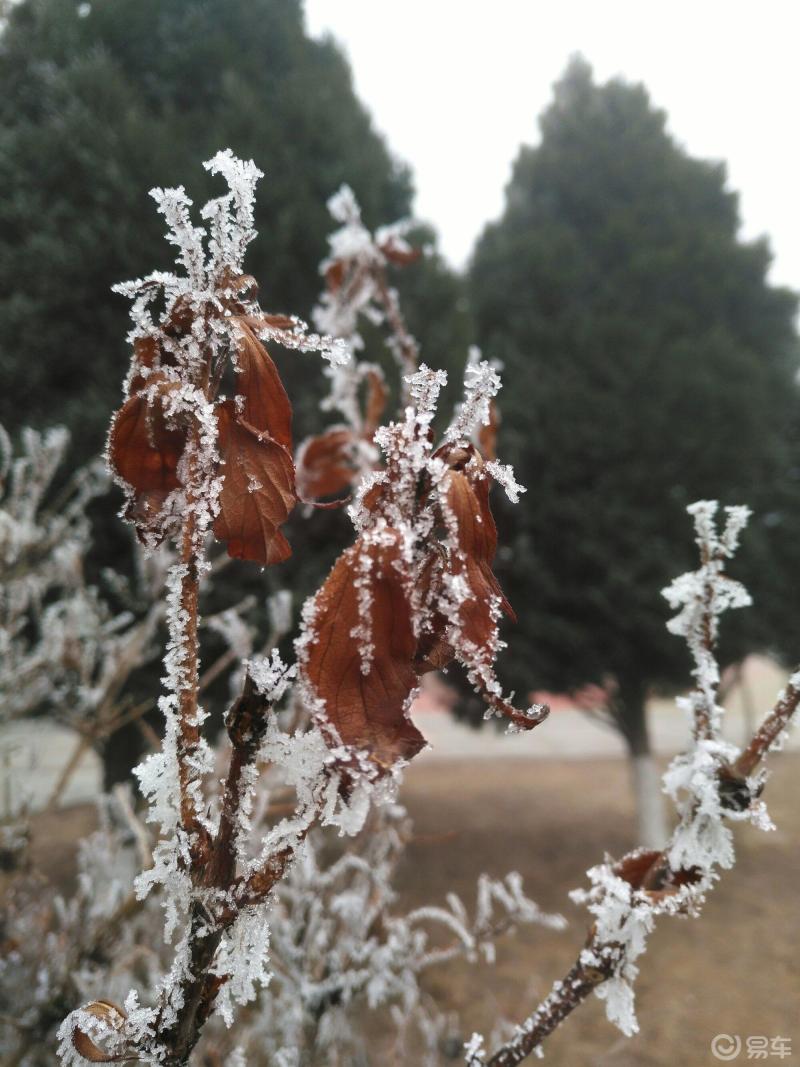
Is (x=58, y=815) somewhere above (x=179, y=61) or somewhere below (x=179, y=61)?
below

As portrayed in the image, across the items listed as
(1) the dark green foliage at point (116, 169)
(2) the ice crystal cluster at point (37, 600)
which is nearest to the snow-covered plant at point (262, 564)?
(2) the ice crystal cluster at point (37, 600)

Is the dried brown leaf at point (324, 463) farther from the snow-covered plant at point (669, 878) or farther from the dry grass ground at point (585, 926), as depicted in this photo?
the snow-covered plant at point (669, 878)

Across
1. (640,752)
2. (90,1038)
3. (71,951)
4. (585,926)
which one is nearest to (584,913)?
(585,926)

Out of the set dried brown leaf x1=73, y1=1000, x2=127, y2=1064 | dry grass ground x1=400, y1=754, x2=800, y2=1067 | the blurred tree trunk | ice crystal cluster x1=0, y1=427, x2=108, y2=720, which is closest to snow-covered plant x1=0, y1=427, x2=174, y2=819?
ice crystal cluster x1=0, y1=427, x2=108, y2=720

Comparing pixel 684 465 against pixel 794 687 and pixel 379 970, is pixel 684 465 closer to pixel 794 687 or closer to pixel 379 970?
pixel 379 970

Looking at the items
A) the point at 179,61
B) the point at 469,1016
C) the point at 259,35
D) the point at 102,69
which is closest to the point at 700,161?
the point at 259,35

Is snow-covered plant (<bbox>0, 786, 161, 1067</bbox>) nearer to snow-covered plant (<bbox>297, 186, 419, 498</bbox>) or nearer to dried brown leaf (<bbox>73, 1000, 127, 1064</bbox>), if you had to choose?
snow-covered plant (<bbox>297, 186, 419, 498</bbox>)

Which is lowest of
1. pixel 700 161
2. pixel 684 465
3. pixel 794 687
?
pixel 794 687
